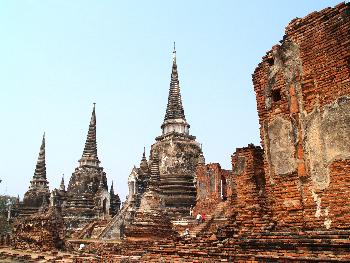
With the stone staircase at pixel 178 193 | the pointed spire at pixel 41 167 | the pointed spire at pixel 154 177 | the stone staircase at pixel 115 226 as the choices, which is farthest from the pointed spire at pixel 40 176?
the pointed spire at pixel 154 177

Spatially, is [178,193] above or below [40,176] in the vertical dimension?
below

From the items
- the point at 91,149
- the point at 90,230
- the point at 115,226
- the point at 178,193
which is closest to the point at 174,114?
the point at 178,193

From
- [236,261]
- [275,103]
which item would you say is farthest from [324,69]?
[236,261]

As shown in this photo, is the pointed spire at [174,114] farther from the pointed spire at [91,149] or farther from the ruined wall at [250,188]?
the ruined wall at [250,188]

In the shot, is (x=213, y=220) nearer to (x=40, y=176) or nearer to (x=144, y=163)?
(x=144, y=163)

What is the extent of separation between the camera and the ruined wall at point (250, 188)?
7379 mm

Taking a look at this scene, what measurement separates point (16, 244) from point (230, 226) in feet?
38.7

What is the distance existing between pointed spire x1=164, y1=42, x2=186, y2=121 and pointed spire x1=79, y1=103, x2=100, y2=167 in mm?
9104

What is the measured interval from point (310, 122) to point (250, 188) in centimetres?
196

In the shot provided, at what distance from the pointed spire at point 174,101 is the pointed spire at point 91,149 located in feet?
29.9

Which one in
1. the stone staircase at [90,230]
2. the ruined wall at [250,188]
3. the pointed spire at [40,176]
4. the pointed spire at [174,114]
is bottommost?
the stone staircase at [90,230]

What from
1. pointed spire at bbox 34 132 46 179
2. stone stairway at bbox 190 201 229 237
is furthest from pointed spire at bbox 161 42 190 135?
pointed spire at bbox 34 132 46 179

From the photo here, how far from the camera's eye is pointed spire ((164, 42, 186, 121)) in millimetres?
32531

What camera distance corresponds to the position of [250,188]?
7770 millimetres
